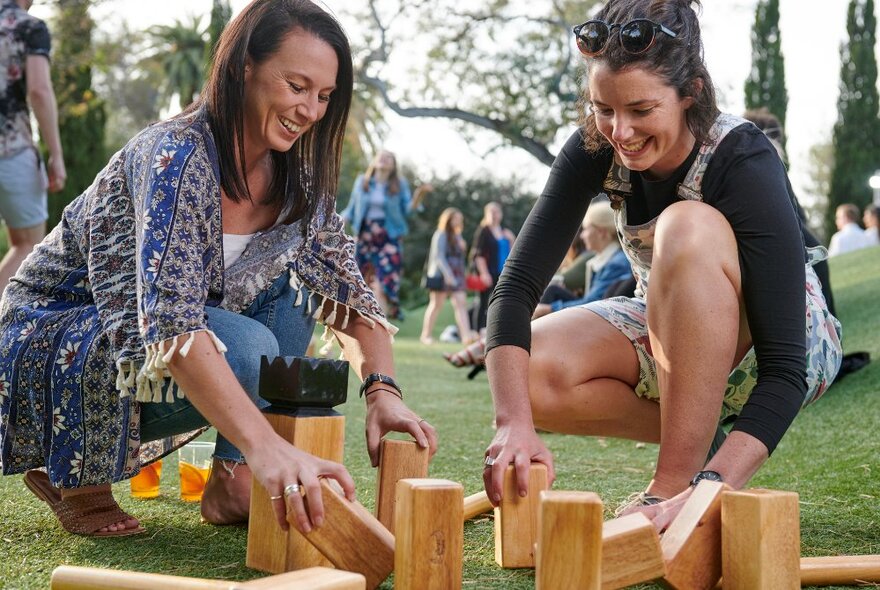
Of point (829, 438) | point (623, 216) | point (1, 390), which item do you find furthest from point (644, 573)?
point (829, 438)

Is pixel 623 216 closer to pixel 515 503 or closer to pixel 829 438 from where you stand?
pixel 515 503

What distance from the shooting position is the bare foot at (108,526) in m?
2.27

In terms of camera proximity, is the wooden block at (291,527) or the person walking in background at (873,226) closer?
the wooden block at (291,527)

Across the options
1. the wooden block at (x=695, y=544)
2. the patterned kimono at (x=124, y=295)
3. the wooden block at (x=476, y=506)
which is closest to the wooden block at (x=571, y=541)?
the wooden block at (x=695, y=544)

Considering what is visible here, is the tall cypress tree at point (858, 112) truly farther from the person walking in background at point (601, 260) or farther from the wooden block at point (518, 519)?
the wooden block at point (518, 519)

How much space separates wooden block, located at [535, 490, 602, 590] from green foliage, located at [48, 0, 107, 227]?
1518cm

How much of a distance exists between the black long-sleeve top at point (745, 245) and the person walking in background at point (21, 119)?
10.0 feet

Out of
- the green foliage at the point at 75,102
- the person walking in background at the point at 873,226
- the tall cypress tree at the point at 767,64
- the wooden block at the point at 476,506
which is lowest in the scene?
the wooden block at the point at 476,506

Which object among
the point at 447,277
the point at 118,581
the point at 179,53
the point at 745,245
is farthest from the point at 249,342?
the point at 179,53

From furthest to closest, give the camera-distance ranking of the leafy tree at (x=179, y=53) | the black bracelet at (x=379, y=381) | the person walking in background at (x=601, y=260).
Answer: the leafy tree at (x=179, y=53) < the person walking in background at (x=601, y=260) < the black bracelet at (x=379, y=381)

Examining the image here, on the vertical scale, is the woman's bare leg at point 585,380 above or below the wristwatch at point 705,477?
above

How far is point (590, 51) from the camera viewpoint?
2.27 m

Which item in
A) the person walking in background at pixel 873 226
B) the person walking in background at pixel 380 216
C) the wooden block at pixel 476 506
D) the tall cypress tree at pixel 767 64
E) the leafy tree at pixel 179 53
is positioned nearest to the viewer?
the wooden block at pixel 476 506

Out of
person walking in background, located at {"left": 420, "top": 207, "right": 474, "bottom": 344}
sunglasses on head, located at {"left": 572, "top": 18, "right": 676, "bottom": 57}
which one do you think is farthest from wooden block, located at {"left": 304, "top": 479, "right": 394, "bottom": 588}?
person walking in background, located at {"left": 420, "top": 207, "right": 474, "bottom": 344}
